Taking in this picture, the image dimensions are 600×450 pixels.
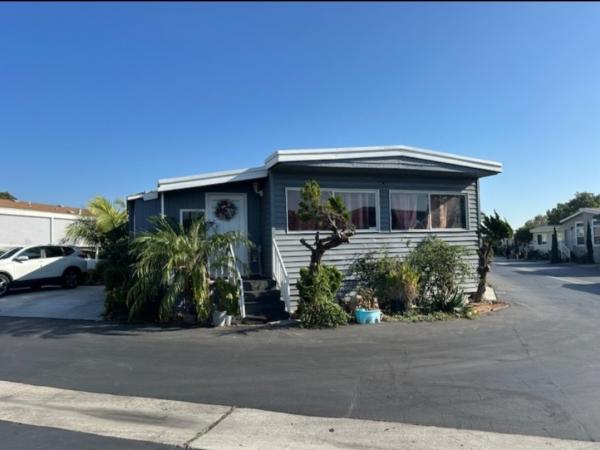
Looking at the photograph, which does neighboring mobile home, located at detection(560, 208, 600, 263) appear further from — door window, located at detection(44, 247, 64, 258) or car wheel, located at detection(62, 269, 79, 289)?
door window, located at detection(44, 247, 64, 258)

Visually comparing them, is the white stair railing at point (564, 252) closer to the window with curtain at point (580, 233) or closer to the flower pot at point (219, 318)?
the window with curtain at point (580, 233)

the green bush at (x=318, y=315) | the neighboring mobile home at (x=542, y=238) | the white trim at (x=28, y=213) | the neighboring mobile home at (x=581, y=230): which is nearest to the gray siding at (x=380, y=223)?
the green bush at (x=318, y=315)

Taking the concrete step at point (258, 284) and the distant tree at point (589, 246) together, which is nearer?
the concrete step at point (258, 284)

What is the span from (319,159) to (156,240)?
13.7ft

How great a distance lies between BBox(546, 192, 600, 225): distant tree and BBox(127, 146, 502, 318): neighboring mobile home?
143ft

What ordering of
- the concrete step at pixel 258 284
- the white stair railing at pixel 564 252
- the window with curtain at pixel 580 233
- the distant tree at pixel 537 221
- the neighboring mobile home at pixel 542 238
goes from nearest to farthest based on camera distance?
the concrete step at pixel 258 284
the window with curtain at pixel 580 233
the white stair railing at pixel 564 252
the neighboring mobile home at pixel 542 238
the distant tree at pixel 537 221

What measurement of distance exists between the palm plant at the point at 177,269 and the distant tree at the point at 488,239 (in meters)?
6.58

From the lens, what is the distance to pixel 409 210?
12.3m

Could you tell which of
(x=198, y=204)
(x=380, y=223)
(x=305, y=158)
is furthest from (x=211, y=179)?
(x=380, y=223)

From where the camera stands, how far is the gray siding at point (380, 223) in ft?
36.2

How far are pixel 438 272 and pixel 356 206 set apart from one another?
8.75ft

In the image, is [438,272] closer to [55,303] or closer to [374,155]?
[374,155]

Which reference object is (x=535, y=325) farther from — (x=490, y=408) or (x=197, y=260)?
(x=197, y=260)

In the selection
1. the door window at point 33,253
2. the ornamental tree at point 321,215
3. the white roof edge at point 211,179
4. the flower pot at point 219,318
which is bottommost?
the flower pot at point 219,318
